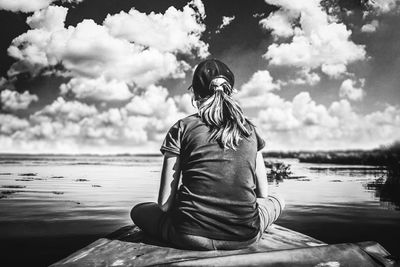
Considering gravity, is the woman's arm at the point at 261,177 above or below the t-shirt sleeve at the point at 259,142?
below

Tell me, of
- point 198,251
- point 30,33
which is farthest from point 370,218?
point 30,33

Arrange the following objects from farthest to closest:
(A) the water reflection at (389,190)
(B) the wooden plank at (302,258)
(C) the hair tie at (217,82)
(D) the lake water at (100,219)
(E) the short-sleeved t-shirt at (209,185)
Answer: (A) the water reflection at (389,190), (D) the lake water at (100,219), (C) the hair tie at (217,82), (E) the short-sleeved t-shirt at (209,185), (B) the wooden plank at (302,258)

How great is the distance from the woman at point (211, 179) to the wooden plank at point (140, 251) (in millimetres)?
86

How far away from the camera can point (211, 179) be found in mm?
2285

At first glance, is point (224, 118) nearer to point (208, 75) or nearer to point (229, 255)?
point (208, 75)

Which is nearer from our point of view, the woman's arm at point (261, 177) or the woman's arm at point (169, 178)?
the woman's arm at point (169, 178)

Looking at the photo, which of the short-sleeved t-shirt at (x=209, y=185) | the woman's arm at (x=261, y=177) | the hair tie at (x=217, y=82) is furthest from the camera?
the woman's arm at (x=261, y=177)

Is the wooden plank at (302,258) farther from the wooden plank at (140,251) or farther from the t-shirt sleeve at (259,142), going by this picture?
the t-shirt sleeve at (259,142)

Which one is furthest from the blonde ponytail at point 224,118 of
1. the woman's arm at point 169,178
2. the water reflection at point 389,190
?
the water reflection at point 389,190

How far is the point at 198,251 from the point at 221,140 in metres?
0.78

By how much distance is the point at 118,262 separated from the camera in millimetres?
2340

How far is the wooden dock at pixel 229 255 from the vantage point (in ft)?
7.01

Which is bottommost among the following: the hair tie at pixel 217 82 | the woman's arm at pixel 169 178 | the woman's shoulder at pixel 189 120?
the woman's arm at pixel 169 178

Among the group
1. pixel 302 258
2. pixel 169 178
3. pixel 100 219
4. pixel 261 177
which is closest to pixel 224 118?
pixel 169 178
